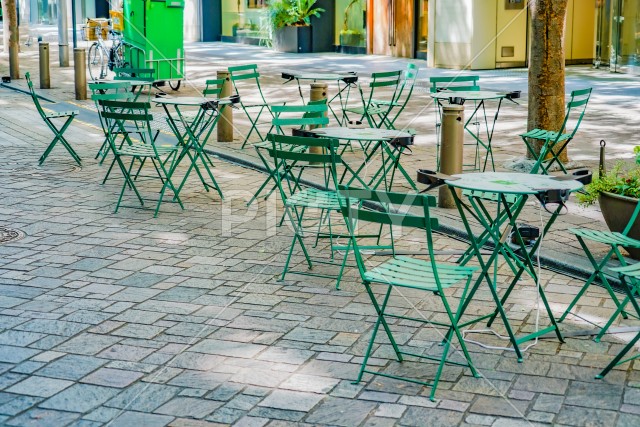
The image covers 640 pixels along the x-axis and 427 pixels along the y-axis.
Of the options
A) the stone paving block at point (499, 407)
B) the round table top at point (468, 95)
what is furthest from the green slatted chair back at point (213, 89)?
the stone paving block at point (499, 407)

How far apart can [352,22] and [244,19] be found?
676cm

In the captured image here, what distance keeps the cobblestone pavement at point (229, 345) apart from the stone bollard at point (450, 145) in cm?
89

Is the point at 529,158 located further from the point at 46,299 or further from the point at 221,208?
the point at 46,299

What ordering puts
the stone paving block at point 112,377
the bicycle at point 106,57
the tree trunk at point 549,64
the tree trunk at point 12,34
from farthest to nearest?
the tree trunk at point 12,34
the bicycle at point 106,57
the tree trunk at point 549,64
the stone paving block at point 112,377

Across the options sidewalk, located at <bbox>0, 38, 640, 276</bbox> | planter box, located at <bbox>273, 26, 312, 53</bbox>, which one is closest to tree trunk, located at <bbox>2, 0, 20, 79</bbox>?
sidewalk, located at <bbox>0, 38, 640, 276</bbox>

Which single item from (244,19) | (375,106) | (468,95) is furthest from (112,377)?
(244,19)

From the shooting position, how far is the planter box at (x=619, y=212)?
22.1ft

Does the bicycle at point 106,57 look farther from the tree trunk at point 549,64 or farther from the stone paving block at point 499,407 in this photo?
the stone paving block at point 499,407

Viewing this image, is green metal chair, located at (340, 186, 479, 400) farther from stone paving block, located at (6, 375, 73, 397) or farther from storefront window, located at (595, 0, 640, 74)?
storefront window, located at (595, 0, 640, 74)

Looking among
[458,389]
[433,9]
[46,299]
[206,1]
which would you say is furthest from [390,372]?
[206,1]

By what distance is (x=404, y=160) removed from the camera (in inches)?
427

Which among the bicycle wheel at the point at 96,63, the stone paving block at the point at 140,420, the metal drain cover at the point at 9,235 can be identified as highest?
the bicycle wheel at the point at 96,63

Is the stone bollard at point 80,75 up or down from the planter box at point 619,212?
up

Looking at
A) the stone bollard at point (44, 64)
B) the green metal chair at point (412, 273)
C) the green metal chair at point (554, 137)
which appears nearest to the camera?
the green metal chair at point (412, 273)
